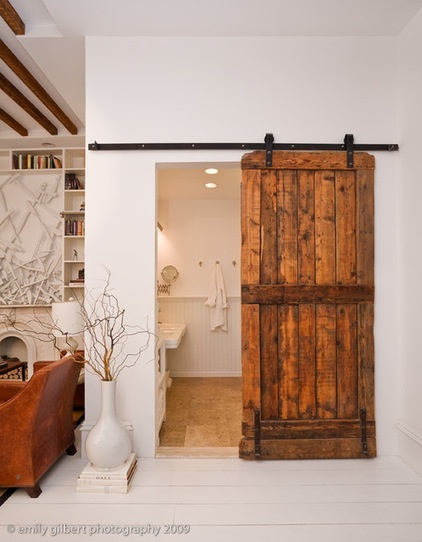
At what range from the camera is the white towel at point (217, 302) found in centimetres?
505

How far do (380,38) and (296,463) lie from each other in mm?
3080

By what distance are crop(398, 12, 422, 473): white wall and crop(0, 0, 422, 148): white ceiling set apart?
1.04ft

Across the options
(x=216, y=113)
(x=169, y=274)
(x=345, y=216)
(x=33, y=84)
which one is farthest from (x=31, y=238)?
(x=345, y=216)

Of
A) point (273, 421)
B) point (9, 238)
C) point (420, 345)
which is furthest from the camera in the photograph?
point (9, 238)

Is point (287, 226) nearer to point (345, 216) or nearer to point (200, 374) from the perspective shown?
point (345, 216)

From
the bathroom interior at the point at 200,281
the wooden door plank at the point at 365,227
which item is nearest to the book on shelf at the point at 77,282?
the bathroom interior at the point at 200,281

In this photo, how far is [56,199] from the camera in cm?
472

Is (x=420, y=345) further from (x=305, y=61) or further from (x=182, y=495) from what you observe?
(x=305, y=61)

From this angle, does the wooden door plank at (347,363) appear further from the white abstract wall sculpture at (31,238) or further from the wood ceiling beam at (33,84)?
the white abstract wall sculpture at (31,238)

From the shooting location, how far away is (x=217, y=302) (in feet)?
16.6

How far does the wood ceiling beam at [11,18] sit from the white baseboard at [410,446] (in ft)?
12.6

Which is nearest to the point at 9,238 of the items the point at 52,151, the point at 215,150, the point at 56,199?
the point at 56,199

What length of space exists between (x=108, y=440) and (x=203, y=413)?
5.04ft

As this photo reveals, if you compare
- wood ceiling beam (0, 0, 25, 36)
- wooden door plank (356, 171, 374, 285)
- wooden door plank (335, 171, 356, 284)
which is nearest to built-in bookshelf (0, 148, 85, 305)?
wood ceiling beam (0, 0, 25, 36)
